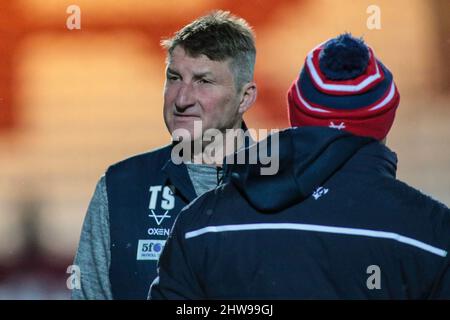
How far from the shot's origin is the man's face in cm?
250

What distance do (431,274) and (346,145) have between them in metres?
0.27

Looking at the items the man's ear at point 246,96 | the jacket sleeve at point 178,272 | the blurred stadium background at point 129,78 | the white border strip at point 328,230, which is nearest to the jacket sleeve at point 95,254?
the man's ear at point 246,96

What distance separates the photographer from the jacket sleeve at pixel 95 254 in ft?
7.72

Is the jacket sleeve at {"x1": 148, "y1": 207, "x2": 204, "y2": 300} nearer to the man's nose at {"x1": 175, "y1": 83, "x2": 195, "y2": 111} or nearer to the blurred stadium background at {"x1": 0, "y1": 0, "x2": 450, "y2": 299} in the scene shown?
the man's nose at {"x1": 175, "y1": 83, "x2": 195, "y2": 111}

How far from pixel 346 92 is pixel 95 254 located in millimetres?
1004

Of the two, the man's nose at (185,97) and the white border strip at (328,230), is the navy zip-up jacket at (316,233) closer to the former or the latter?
the white border strip at (328,230)

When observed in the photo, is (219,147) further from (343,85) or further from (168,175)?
(343,85)

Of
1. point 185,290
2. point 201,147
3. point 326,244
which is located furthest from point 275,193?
point 201,147

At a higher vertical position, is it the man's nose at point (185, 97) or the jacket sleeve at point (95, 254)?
the man's nose at point (185, 97)

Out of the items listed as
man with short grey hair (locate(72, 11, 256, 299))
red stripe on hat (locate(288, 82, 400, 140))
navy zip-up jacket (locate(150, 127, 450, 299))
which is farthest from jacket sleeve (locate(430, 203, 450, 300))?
man with short grey hair (locate(72, 11, 256, 299))

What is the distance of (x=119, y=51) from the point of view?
4.94 m

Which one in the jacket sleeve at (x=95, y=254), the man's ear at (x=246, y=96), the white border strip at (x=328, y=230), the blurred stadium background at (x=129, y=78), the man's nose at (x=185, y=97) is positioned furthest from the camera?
the blurred stadium background at (x=129, y=78)

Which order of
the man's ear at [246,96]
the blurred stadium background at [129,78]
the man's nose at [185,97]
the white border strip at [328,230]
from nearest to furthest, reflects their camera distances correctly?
the white border strip at [328,230] < the man's nose at [185,97] < the man's ear at [246,96] < the blurred stadium background at [129,78]

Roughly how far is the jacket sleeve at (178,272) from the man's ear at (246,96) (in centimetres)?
106
